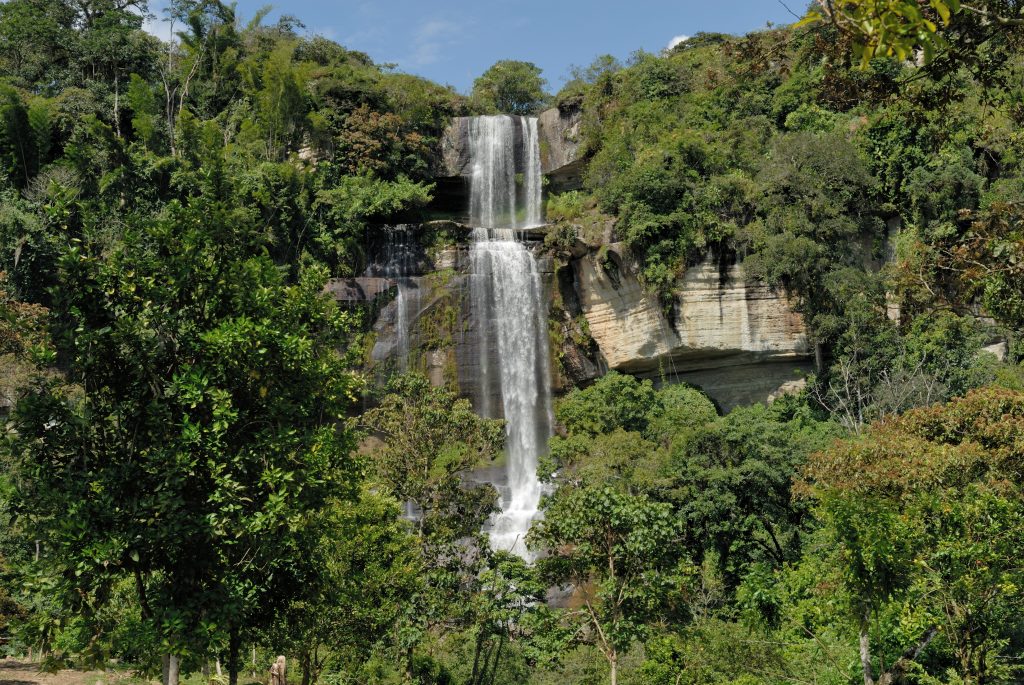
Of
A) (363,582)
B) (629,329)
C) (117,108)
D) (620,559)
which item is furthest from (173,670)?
(117,108)

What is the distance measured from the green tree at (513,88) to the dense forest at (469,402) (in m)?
6.48

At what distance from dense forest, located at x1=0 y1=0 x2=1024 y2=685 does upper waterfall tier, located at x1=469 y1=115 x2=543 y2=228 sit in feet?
3.71

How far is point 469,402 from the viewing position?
67.7 feet

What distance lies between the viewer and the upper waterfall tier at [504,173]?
33.2m

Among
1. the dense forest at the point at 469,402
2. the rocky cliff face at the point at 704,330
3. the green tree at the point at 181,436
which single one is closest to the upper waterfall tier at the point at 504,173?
the dense forest at the point at 469,402

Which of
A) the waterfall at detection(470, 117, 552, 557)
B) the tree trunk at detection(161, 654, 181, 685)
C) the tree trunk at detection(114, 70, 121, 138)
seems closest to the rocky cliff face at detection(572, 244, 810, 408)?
the waterfall at detection(470, 117, 552, 557)

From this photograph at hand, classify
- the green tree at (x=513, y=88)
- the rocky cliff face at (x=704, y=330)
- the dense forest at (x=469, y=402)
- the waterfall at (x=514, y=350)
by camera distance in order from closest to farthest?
the dense forest at (x=469, y=402) → the rocky cliff face at (x=704, y=330) → the waterfall at (x=514, y=350) → the green tree at (x=513, y=88)

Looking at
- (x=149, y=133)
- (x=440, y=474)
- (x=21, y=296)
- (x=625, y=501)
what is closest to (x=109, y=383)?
(x=625, y=501)

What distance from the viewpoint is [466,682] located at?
15773mm

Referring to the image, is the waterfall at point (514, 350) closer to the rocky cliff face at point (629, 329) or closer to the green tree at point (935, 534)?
the rocky cliff face at point (629, 329)

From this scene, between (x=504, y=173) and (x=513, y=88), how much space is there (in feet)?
33.1

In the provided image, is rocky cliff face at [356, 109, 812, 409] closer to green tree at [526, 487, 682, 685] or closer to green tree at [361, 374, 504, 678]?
green tree at [361, 374, 504, 678]

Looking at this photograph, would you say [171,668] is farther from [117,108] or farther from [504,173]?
[117,108]

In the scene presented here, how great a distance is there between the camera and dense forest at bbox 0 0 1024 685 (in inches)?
300
